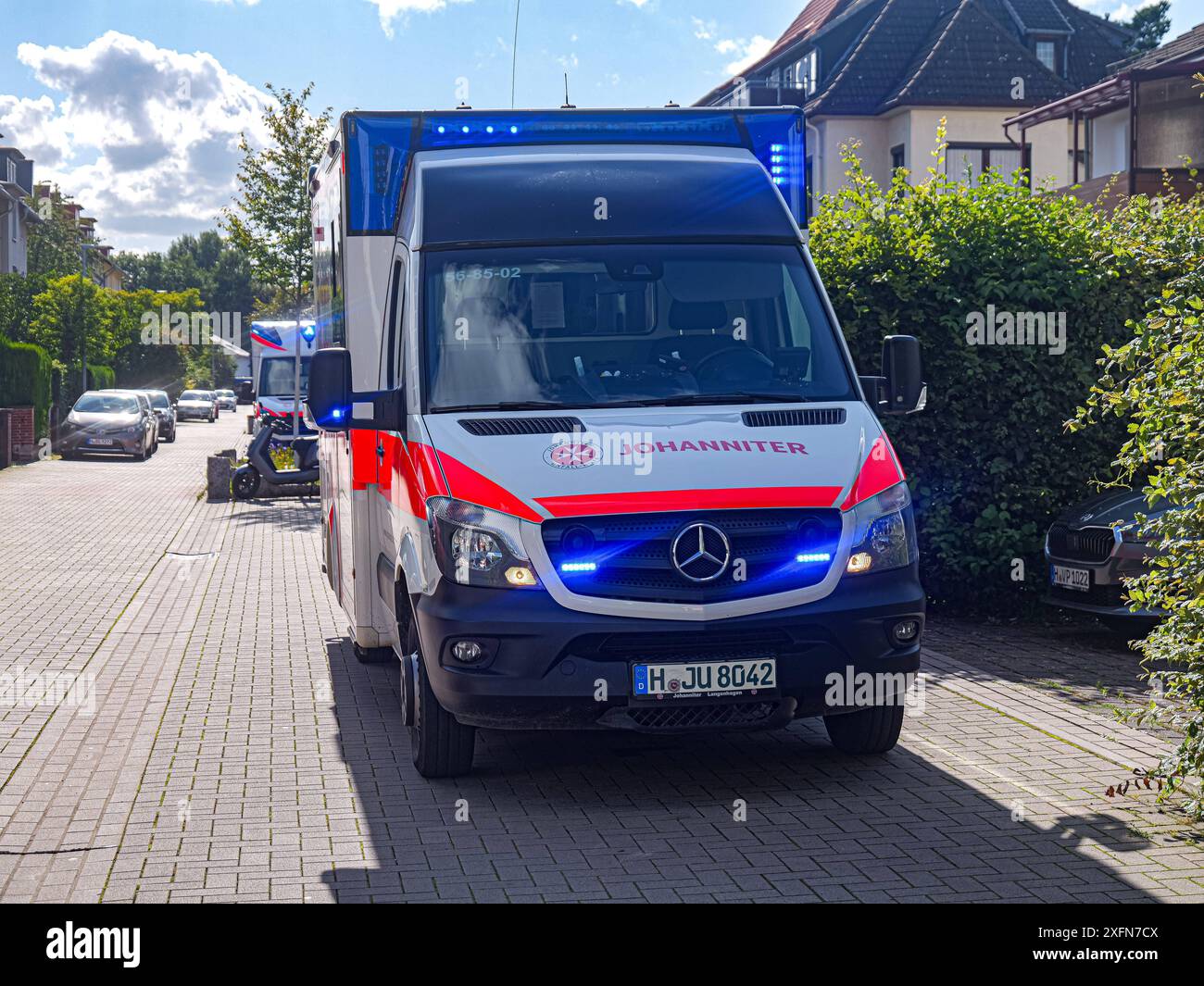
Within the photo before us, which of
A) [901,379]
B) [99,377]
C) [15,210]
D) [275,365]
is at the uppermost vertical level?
[15,210]

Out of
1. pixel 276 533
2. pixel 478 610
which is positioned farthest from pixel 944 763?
pixel 276 533

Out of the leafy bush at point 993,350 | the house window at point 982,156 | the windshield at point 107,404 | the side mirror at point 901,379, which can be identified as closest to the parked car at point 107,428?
the windshield at point 107,404

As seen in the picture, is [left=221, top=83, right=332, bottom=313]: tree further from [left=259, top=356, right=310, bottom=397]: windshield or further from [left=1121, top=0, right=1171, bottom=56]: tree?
[left=1121, top=0, right=1171, bottom=56]: tree

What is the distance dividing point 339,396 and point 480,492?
1322 millimetres

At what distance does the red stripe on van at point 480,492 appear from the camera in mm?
6199

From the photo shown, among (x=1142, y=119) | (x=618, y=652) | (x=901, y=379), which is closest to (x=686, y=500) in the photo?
(x=618, y=652)

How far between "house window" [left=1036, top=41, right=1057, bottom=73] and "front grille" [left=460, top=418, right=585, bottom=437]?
43843mm

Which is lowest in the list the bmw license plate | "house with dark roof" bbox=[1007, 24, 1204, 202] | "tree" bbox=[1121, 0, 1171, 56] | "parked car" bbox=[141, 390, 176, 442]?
the bmw license plate

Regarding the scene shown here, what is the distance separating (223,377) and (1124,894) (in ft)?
426

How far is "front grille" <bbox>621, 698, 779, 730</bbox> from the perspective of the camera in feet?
20.7

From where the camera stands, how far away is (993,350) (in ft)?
35.7

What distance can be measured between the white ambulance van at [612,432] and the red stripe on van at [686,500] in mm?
12

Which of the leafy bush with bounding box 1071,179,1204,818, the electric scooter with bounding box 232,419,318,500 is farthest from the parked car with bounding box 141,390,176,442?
the leafy bush with bounding box 1071,179,1204,818

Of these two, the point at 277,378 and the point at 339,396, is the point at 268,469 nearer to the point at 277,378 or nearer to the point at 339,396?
the point at 277,378
